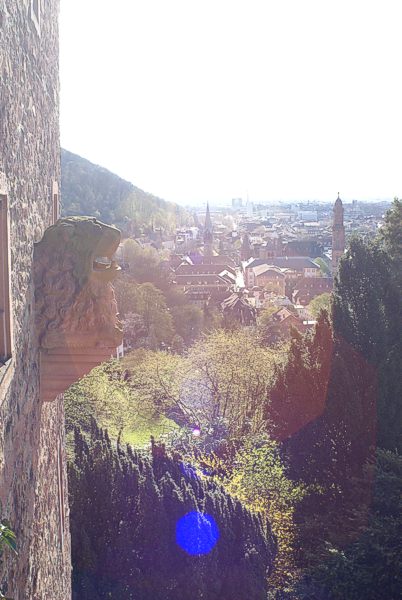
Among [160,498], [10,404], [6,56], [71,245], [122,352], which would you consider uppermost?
[6,56]

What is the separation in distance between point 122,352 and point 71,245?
1050 inches

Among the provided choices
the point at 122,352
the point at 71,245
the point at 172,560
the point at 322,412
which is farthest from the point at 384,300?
the point at 122,352

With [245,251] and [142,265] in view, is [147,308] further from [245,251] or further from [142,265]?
[245,251]

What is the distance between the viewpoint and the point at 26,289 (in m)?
3.30

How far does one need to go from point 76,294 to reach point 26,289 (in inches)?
15.1

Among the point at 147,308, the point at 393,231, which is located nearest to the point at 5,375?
the point at 393,231

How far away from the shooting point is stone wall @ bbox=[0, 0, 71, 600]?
2.79m

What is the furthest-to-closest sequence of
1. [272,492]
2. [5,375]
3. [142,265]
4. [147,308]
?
1. [142,265]
2. [147,308]
3. [272,492]
4. [5,375]

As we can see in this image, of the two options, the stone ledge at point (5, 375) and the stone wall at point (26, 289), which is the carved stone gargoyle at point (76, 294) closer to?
the stone wall at point (26, 289)

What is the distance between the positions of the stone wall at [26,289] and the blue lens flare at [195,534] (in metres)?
4.41

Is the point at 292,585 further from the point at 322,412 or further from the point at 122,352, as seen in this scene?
the point at 122,352

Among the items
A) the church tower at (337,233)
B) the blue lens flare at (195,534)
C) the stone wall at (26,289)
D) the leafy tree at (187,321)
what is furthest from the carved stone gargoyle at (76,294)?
the church tower at (337,233)

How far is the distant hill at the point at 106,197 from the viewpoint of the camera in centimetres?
7612

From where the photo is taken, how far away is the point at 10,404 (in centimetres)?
284
